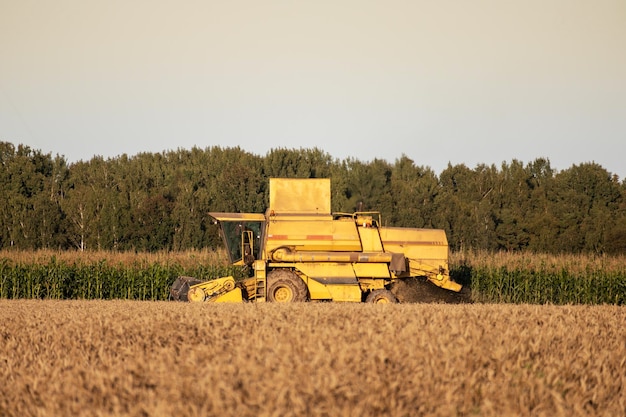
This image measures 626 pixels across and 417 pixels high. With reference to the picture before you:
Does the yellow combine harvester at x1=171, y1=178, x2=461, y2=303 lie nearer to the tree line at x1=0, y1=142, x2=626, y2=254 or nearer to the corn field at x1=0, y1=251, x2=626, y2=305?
the corn field at x1=0, y1=251, x2=626, y2=305

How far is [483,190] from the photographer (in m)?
58.9

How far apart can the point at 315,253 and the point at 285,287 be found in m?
1.11

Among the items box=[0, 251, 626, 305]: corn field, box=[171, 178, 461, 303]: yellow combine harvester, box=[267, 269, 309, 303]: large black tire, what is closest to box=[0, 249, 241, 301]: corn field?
box=[0, 251, 626, 305]: corn field

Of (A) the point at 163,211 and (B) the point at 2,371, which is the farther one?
(A) the point at 163,211

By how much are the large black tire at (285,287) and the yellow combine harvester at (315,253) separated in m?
0.02

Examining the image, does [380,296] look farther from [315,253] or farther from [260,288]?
[260,288]

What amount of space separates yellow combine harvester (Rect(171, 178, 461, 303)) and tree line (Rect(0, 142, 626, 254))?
82.9ft

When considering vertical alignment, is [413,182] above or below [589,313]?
above

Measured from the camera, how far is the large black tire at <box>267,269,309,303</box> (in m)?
18.6

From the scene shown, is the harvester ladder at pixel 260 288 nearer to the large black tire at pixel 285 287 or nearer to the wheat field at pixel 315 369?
the large black tire at pixel 285 287

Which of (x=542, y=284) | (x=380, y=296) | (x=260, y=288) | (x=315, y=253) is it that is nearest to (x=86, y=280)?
(x=260, y=288)

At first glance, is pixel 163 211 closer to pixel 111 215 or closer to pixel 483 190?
pixel 111 215

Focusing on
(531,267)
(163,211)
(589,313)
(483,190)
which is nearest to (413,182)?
(483,190)

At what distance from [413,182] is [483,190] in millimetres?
5977
